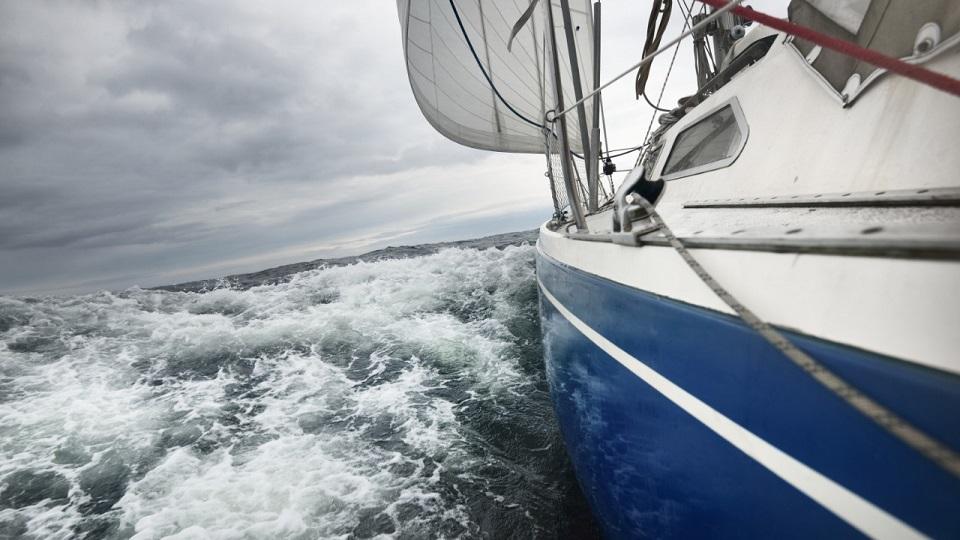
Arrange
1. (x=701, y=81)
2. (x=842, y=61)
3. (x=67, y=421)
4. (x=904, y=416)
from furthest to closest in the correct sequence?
(x=67, y=421), (x=701, y=81), (x=842, y=61), (x=904, y=416)

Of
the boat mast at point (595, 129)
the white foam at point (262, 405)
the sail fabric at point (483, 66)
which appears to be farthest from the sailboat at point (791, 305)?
the sail fabric at point (483, 66)

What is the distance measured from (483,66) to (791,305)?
8379 millimetres

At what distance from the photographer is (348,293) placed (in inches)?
487

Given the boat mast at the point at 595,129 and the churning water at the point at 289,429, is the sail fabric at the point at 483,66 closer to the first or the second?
the churning water at the point at 289,429

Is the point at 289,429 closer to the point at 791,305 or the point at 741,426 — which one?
the point at 741,426

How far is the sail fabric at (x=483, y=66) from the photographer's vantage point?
8305 mm

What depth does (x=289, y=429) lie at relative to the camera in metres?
4.80

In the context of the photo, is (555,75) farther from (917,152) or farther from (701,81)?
(701,81)

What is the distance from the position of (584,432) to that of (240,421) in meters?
4.94

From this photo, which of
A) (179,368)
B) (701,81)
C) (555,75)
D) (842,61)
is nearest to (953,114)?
(842,61)

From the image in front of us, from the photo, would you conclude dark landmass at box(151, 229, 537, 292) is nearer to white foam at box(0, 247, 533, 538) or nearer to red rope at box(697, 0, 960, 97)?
white foam at box(0, 247, 533, 538)

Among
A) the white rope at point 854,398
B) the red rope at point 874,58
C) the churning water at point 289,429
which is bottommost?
the churning water at point 289,429

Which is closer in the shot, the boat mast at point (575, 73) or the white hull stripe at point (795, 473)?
the white hull stripe at point (795, 473)

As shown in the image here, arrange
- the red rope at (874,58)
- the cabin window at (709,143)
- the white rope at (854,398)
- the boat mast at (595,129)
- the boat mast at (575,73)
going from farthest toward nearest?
the boat mast at (595,129), the boat mast at (575,73), the cabin window at (709,143), the red rope at (874,58), the white rope at (854,398)
